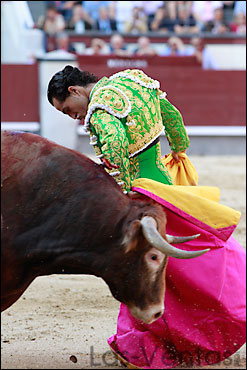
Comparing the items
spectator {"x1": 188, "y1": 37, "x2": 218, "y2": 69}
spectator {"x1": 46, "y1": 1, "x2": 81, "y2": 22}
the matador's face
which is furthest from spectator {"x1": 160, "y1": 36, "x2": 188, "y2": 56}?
the matador's face

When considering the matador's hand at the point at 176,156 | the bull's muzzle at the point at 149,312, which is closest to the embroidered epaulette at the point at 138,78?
the matador's hand at the point at 176,156

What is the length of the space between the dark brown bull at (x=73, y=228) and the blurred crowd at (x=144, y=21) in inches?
315

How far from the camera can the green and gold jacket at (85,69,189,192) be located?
213 centimetres

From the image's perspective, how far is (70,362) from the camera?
8.17 feet

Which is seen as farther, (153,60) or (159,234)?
(153,60)

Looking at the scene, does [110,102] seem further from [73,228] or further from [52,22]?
[52,22]

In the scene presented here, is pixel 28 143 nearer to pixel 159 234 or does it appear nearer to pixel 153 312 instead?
pixel 159 234

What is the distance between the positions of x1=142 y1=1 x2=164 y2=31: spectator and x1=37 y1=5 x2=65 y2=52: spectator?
1.26 m

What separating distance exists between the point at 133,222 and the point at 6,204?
36 cm

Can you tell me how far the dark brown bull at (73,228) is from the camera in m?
1.86

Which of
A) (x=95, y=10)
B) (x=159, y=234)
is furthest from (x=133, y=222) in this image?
(x=95, y=10)

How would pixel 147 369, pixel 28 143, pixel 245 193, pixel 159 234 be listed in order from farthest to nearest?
pixel 245 193 < pixel 147 369 < pixel 28 143 < pixel 159 234

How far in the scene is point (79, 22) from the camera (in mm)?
10023

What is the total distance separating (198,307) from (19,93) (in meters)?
7.41
